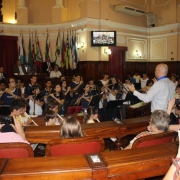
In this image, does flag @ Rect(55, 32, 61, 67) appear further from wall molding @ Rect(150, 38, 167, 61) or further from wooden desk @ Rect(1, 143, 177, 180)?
wooden desk @ Rect(1, 143, 177, 180)

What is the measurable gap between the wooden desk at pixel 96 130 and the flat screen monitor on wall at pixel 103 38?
852cm

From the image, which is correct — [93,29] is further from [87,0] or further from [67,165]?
[67,165]

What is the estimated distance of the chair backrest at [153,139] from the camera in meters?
2.30

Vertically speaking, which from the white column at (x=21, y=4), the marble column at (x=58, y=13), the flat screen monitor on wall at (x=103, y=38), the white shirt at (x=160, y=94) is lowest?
the white shirt at (x=160, y=94)

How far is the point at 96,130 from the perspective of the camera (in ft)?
10.2

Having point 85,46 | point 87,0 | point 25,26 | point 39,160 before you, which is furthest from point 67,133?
point 25,26

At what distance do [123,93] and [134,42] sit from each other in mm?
7010

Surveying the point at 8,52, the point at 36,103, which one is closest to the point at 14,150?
the point at 36,103

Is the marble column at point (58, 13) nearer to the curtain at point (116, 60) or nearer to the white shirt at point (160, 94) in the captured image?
the curtain at point (116, 60)

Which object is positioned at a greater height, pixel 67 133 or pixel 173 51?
pixel 173 51

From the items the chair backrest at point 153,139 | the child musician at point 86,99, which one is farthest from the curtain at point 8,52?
the chair backrest at point 153,139

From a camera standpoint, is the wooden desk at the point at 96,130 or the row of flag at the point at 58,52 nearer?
the wooden desk at the point at 96,130

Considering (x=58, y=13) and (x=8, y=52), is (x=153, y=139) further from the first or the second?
(x=58, y=13)

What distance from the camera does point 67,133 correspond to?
2434 millimetres
